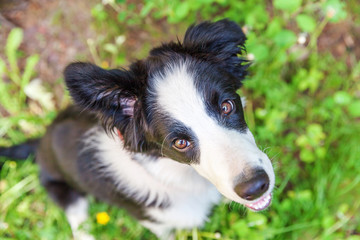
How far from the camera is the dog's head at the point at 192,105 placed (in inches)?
71.4

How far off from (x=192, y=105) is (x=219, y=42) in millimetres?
544

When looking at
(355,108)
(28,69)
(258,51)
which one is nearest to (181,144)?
(258,51)

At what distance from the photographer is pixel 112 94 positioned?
77.3 inches

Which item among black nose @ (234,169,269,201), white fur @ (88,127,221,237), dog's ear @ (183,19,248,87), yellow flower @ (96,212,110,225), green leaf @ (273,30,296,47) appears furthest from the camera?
yellow flower @ (96,212,110,225)

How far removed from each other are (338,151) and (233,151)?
2.11 m

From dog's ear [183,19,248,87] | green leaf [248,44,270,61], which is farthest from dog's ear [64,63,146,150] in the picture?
green leaf [248,44,270,61]

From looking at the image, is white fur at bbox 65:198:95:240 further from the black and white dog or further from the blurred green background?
the black and white dog

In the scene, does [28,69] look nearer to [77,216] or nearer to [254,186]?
[77,216]

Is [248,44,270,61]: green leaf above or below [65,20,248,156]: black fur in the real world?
below

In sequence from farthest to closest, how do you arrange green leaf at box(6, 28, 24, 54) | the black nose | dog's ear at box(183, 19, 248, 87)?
green leaf at box(6, 28, 24, 54) < dog's ear at box(183, 19, 248, 87) < the black nose

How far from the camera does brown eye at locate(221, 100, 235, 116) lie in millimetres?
2014

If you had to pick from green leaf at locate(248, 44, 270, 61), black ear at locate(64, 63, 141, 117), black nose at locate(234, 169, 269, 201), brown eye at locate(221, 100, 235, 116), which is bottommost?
black nose at locate(234, 169, 269, 201)

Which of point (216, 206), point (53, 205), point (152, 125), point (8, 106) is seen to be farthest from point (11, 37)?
point (216, 206)

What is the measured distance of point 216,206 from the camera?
3127 mm
